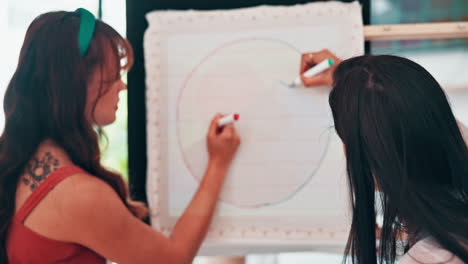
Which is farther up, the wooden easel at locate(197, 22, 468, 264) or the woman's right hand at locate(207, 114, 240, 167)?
the wooden easel at locate(197, 22, 468, 264)

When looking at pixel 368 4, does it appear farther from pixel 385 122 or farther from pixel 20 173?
pixel 20 173

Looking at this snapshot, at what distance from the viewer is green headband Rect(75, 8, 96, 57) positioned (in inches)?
26.7

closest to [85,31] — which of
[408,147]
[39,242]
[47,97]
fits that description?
[47,97]

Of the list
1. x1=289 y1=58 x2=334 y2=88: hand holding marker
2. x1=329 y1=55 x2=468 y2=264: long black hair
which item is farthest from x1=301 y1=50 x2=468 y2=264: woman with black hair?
x1=289 y1=58 x2=334 y2=88: hand holding marker

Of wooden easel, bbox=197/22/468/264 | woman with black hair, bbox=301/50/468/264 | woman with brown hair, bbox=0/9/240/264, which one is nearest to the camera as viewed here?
woman with black hair, bbox=301/50/468/264

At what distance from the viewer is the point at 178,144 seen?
2.91 feet

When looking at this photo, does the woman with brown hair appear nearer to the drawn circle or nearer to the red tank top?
the red tank top

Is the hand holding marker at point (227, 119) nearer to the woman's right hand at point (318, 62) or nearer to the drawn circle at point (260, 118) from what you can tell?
the drawn circle at point (260, 118)

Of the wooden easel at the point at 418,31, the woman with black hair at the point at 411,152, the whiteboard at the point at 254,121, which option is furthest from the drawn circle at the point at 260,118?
the woman with black hair at the point at 411,152

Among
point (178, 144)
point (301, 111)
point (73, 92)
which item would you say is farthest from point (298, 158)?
point (73, 92)

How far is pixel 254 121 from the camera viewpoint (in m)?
0.85

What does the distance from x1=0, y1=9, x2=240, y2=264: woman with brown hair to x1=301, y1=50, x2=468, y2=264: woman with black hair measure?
0.37 metres

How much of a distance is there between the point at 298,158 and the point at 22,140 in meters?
0.50

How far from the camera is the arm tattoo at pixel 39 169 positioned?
653 millimetres
